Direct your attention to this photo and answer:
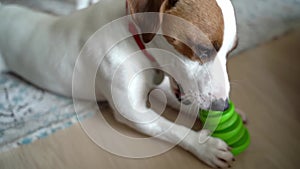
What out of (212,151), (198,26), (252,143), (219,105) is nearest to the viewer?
(198,26)

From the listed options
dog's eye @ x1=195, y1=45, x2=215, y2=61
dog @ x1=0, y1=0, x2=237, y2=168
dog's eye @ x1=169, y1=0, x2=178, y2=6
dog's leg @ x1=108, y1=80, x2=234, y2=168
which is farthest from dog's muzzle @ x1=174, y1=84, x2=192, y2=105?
dog's eye @ x1=169, y1=0, x2=178, y2=6

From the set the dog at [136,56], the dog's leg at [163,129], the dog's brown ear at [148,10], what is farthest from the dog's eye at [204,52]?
the dog's leg at [163,129]

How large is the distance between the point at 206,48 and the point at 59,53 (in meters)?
0.69

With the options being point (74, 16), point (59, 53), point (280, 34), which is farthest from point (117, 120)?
point (280, 34)

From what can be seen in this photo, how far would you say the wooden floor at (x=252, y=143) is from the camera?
1.47 m

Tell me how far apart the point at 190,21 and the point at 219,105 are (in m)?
0.33

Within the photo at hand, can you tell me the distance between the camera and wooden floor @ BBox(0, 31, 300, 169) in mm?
1470

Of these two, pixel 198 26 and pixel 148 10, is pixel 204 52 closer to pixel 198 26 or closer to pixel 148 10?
pixel 198 26

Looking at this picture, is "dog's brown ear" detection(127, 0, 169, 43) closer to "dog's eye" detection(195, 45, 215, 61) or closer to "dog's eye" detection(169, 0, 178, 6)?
"dog's eye" detection(169, 0, 178, 6)

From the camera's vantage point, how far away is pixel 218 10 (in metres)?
1.16

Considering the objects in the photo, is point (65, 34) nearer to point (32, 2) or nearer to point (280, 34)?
point (32, 2)

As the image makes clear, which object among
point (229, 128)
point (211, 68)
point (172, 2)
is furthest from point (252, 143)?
point (172, 2)

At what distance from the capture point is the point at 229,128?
1.39 metres

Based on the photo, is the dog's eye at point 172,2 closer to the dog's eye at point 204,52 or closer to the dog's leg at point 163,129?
the dog's eye at point 204,52
